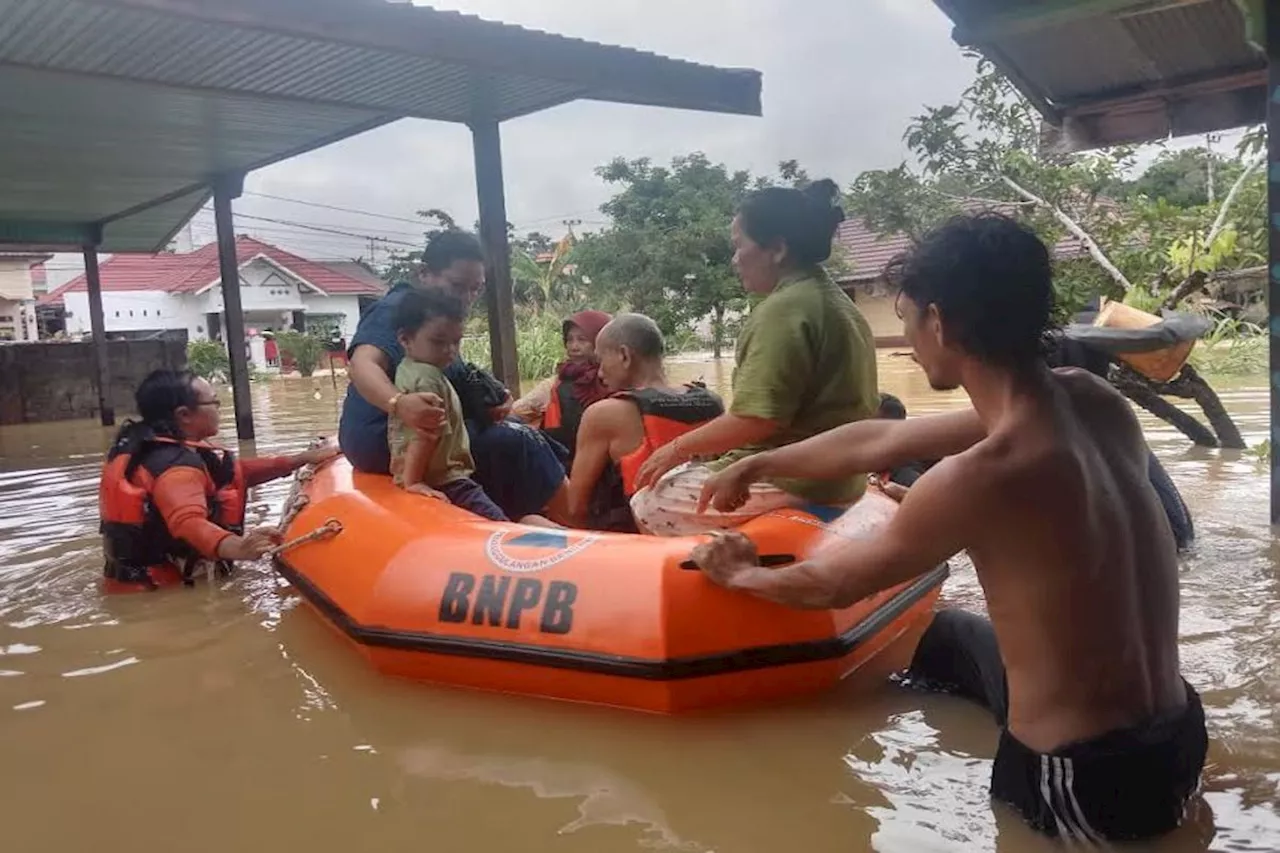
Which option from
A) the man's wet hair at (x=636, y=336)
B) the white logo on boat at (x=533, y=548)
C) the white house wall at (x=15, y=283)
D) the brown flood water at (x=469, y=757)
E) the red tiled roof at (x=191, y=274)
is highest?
the red tiled roof at (x=191, y=274)

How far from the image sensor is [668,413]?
11.5 feet

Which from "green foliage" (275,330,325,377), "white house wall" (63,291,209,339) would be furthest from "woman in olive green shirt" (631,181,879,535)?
"white house wall" (63,291,209,339)

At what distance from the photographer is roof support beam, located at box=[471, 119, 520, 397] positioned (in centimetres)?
634

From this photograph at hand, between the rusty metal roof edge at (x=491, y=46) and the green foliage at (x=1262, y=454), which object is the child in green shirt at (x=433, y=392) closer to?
the rusty metal roof edge at (x=491, y=46)

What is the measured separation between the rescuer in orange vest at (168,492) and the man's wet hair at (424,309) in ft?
2.93

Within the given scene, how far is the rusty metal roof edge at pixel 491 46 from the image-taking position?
470cm

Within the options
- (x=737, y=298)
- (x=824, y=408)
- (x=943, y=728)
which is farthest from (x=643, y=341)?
(x=737, y=298)

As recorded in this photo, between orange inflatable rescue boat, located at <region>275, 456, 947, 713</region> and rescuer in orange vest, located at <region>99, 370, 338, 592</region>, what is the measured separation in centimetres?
99

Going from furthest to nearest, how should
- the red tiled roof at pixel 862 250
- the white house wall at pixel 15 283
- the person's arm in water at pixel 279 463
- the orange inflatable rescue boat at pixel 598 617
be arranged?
the white house wall at pixel 15 283
the red tiled roof at pixel 862 250
the person's arm in water at pixel 279 463
the orange inflatable rescue boat at pixel 598 617

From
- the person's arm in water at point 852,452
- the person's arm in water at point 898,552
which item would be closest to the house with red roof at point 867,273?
the person's arm in water at point 852,452

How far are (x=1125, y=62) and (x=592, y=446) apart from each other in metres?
3.89

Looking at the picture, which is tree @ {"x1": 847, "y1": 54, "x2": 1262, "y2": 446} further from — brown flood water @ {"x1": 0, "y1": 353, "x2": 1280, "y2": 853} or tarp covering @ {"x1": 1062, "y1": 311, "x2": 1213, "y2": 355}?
brown flood water @ {"x1": 0, "y1": 353, "x2": 1280, "y2": 853}

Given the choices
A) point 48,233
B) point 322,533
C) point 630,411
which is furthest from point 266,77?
point 48,233

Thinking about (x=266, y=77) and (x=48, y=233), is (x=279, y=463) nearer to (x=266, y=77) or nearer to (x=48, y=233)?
(x=266, y=77)
